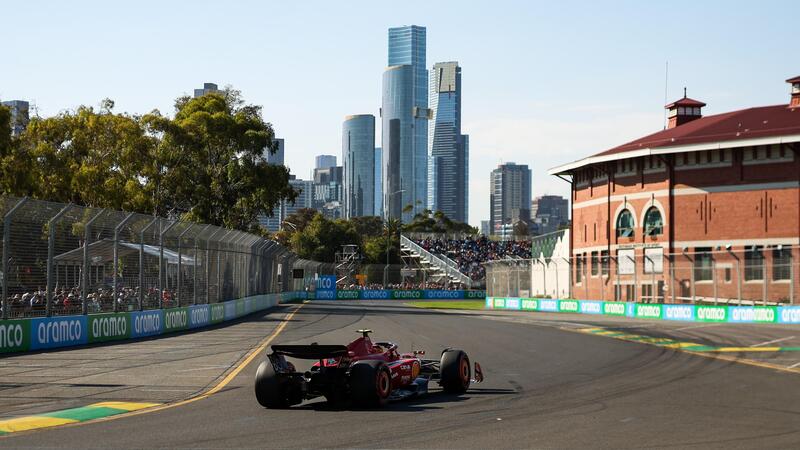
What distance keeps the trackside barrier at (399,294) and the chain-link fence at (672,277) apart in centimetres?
3074

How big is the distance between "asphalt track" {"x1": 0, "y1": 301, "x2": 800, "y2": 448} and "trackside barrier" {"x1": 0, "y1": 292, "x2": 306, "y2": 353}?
694 cm

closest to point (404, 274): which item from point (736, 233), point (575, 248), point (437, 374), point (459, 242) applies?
point (459, 242)

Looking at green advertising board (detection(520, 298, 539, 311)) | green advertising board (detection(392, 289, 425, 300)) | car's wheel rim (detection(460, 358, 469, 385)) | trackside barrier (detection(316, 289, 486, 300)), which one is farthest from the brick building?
green advertising board (detection(392, 289, 425, 300))

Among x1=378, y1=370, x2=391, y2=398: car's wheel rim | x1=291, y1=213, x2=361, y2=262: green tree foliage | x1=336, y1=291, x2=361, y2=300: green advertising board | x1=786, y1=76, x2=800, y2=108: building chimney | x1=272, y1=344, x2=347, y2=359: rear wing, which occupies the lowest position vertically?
x1=336, y1=291, x2=361, y2=300: green advertising board

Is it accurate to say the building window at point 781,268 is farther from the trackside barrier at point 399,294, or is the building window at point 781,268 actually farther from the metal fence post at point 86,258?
the trackside barrier at point 399,294

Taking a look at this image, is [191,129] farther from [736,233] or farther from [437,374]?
[437,374]

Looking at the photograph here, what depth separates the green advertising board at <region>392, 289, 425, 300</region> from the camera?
10306 centimetres

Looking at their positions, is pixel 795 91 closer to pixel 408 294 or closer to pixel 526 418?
pixel 408 294

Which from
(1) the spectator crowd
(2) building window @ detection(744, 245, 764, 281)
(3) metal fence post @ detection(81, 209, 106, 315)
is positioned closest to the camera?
(3) metal fence post @ detection(81, 209, 106, 315)

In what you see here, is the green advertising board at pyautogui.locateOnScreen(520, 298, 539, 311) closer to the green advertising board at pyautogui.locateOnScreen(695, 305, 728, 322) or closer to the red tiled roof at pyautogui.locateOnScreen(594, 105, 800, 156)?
the red tiled roof at pyautogui.locateOnScreen(594, 105, 800, 156)

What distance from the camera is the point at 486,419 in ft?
38.9

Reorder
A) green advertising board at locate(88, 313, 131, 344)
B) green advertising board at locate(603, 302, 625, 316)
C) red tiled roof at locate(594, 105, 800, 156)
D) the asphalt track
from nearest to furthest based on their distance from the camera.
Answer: the asphalt track, green advertising board at locate(88, 313, 131, 344), green advertising board at locate(603, 302, 625, 316), red tiled roof at locate(594, 105, 800, 156)

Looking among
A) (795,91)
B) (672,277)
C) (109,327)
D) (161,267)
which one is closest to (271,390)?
(109,327)

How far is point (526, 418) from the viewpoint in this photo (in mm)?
11938
